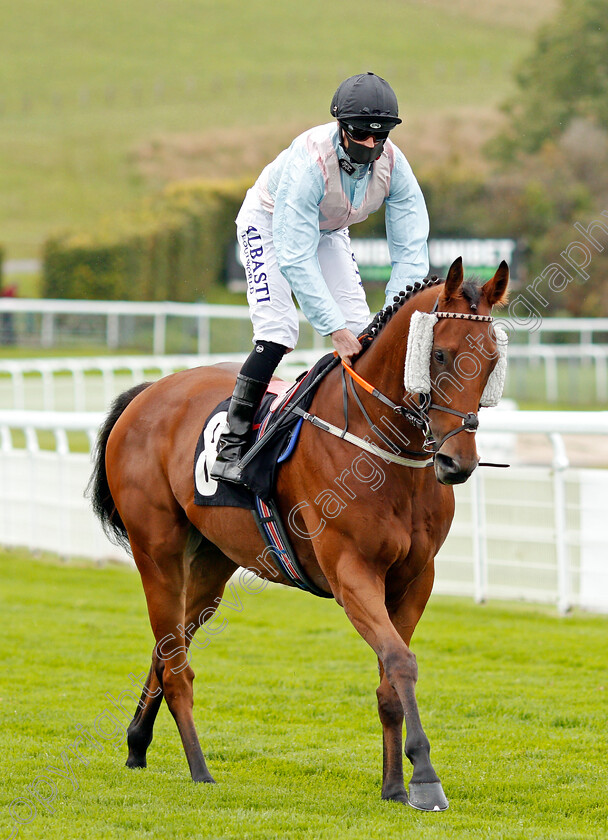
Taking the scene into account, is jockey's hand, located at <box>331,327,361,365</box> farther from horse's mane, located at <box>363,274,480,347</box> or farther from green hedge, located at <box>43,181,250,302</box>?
green hedge, located at <box>43,181,250,302</box>

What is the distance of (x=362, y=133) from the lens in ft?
12.7

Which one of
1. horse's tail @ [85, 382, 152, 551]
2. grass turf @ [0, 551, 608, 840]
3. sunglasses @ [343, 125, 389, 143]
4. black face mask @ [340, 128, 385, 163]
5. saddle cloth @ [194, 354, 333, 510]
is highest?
sunglasses @ [343, 125, 389, 143]

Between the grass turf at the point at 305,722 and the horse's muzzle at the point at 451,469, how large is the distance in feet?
3.47

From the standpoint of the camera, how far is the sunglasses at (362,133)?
12.7ft

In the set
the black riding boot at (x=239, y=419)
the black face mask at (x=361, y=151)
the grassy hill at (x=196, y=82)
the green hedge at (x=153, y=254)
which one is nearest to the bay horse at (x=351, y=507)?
the black riding boot at (x=239, y=419)

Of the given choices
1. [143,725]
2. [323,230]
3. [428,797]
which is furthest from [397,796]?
[323,230]

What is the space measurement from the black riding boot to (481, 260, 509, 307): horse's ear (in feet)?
3.31

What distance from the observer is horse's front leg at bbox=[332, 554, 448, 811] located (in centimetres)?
346

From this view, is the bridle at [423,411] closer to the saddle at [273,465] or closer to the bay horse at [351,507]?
the bay horse at [351,507]

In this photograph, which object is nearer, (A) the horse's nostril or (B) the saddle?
(A) the horse's nostril

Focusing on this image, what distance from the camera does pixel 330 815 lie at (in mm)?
3736

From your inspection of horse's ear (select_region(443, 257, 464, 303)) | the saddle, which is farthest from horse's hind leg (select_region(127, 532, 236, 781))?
horse's ear (select_region(443, 257, 464, 303))

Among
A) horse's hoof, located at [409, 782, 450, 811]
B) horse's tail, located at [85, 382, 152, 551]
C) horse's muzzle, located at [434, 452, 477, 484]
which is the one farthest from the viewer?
horse's tail, located at [85, 382, 152, 551]

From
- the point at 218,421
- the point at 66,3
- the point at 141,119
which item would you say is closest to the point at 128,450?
the point at 218,421
